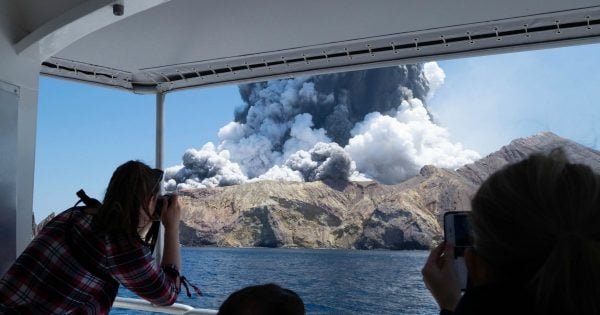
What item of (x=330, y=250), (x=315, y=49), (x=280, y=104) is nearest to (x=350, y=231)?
(x=330, y=250)

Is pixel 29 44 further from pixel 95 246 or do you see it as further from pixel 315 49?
pixel 315 49

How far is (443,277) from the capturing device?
68cm

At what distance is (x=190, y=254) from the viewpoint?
32.8m

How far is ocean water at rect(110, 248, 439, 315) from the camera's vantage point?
28.5 m

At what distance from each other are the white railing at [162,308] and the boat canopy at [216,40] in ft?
2.73

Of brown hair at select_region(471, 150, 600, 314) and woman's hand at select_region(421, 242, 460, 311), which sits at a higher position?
brown hair at select_region(471, 150, 600, 314)

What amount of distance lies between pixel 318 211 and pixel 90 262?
29790 millimetres

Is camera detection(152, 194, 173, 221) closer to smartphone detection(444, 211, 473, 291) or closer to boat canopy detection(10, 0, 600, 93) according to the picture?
smartphone detection(444, 211, 473, 291)

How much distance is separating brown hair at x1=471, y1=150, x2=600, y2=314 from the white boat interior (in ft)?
4.66

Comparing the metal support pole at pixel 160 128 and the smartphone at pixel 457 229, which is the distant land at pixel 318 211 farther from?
the smartphone at pixel 457 229

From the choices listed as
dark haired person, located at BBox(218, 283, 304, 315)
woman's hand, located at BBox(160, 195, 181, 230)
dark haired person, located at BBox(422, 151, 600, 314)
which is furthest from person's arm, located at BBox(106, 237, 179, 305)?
dark haired person, located at BBox(422, 151, 600, 314)

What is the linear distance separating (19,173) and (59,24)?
0.51 metres

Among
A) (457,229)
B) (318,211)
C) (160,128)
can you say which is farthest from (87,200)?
(318,211)

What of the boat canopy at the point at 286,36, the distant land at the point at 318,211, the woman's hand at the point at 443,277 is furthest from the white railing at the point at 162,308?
the distant land at the point at 318,211
